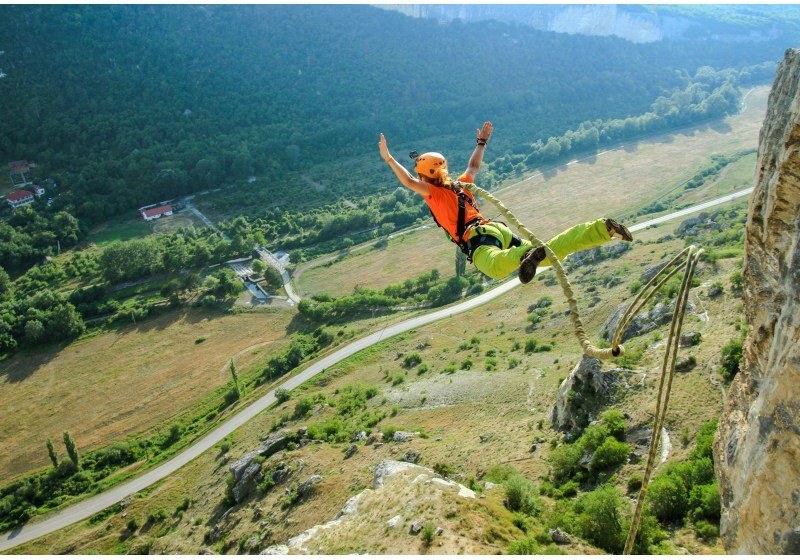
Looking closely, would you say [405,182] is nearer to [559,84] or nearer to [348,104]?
[348,104]

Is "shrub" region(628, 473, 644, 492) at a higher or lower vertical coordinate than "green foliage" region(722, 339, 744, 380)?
lower

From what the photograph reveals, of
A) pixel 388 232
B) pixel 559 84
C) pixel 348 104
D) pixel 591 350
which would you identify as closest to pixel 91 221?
pixel 388 232

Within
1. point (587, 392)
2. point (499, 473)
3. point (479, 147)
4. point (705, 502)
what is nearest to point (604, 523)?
point (705, 502)

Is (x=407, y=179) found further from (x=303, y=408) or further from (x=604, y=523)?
(x=303, y=408)

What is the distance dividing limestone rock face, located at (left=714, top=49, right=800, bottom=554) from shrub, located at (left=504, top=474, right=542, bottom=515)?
6590 millimetres

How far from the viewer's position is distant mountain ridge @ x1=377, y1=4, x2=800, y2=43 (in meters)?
128

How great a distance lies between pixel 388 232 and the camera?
6550 centimetres

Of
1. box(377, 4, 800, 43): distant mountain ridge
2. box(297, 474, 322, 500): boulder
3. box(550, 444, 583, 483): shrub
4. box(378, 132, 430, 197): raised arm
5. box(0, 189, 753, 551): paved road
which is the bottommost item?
box(0, 189, 753, 551): paved road

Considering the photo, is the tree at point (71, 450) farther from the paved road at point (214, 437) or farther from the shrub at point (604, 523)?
the shrub at point (604, 523)

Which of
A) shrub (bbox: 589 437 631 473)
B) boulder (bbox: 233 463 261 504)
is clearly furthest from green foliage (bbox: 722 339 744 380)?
boulder (bbox: 233 463 261 504)

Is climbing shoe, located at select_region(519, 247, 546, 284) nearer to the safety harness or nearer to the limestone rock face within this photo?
the safety harness

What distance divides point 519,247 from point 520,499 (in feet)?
36.6

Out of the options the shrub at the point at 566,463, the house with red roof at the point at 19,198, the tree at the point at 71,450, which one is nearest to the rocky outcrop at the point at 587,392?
the shrub at the point at 566,463

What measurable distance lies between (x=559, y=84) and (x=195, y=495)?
10798cm
